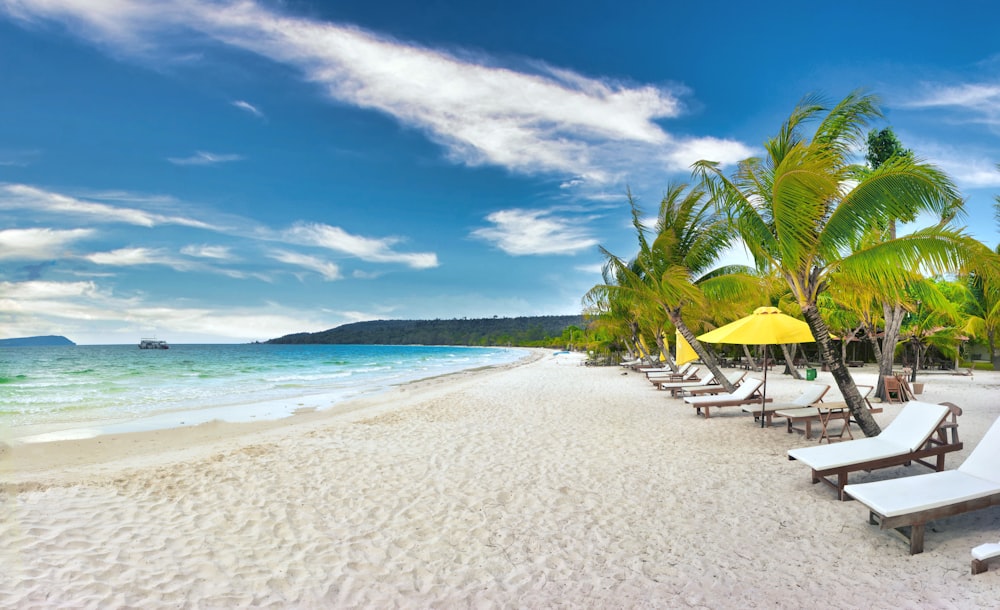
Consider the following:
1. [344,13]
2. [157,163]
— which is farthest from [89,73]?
[344,13]

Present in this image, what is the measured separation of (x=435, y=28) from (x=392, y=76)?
1916 millimetres

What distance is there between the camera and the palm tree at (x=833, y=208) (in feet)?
18.8

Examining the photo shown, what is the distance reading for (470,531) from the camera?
4219mm

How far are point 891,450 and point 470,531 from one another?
4.22m

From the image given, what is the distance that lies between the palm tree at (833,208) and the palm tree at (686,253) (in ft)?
15.2

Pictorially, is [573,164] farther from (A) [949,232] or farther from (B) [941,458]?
(B) [941,458]

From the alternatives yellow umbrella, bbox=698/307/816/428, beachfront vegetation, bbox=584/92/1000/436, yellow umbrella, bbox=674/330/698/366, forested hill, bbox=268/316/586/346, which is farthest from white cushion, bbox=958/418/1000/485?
forested hill, bbox=268/316/586/346

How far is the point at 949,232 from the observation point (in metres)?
5.55

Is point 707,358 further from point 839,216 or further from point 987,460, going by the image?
point 987,460

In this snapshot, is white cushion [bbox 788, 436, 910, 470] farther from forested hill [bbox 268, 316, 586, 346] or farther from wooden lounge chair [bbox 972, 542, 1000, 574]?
forested hill [bbox 268, 316, 586, 346]

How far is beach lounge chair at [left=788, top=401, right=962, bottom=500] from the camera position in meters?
4.66

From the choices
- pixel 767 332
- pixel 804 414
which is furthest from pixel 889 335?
pixel 767 332

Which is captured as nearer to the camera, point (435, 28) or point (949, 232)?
point (949, 232)

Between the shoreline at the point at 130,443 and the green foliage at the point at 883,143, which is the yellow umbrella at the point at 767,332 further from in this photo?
the green foliage at the point at 883,143
